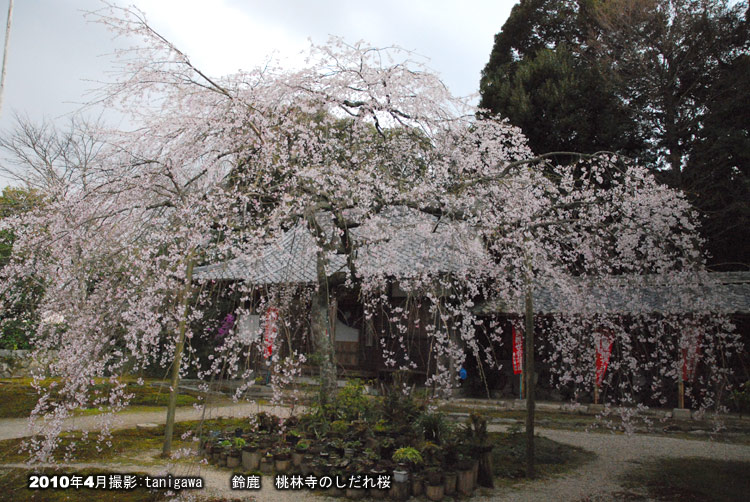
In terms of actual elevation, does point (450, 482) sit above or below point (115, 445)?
above

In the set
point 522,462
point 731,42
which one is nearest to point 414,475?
point 522,462

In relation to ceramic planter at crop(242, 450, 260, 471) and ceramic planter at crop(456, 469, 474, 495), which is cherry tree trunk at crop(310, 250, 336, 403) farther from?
ceramic planter at crop(456, 469, 474, 495)

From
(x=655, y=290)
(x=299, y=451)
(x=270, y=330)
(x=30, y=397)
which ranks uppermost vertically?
(x=655, y=290)

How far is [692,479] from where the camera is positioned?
549 centimetres

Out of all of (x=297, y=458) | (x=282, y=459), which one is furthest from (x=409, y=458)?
(x=282, y=459)

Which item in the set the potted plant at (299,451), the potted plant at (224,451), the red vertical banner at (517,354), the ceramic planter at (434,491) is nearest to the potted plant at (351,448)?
the potted plant at (299,451)

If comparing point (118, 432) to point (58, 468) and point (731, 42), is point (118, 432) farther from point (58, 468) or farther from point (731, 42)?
point (731, 42)

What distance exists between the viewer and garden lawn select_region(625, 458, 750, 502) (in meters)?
4.89

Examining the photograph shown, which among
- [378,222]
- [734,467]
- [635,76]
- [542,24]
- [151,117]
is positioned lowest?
[734,467]

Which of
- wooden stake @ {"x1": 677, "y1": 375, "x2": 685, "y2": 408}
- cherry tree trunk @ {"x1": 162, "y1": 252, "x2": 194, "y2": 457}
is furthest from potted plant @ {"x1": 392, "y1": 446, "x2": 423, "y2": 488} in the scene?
wooden stake @ {"x1": 677, "y1": 375, "x2": 685, "y2": 408}

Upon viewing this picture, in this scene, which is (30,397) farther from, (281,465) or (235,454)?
(281,465)

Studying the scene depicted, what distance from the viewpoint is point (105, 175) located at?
180 inches

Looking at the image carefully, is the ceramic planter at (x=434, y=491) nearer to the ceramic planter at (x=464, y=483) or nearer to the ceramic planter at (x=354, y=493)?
the ceramic planter at (x=464, y=483)

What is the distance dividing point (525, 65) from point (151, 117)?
1401cm
